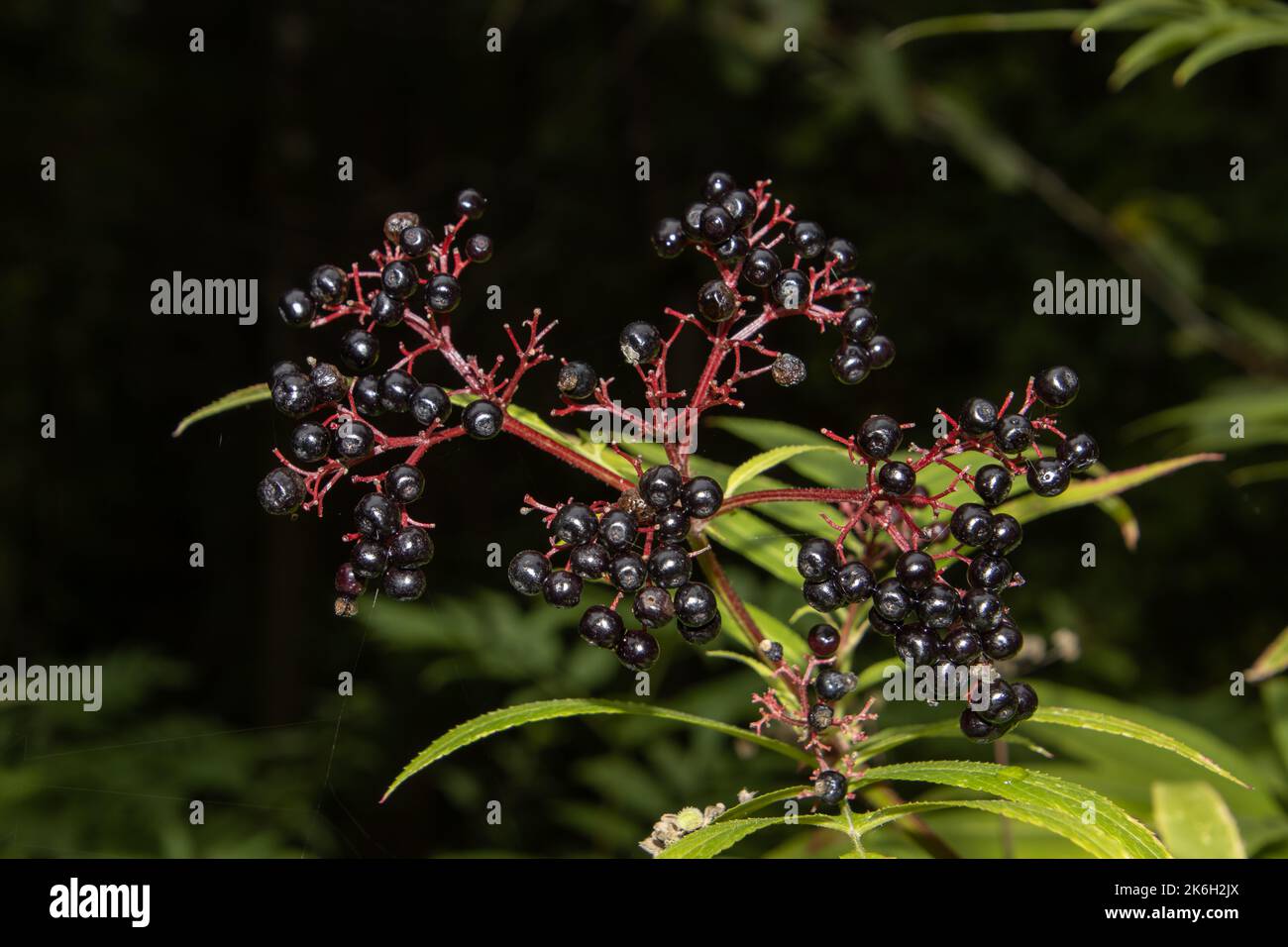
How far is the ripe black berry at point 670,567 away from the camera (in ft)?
4.86

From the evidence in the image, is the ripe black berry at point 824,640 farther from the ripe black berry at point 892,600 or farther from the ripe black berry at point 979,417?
the ripe black berry at point 979,417

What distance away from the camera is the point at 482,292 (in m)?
7.54

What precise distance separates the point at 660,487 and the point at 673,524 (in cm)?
6

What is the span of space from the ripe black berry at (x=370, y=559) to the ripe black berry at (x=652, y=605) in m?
0.39

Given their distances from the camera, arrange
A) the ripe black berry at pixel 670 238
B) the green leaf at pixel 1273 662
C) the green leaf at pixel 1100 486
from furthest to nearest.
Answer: the green leaf at pixel 1273 662
the green leaf at pixel 1100 486
the ripe black berry at pixel 670 238

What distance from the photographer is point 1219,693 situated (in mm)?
4285

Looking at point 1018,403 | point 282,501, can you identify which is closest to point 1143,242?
point 1018,403

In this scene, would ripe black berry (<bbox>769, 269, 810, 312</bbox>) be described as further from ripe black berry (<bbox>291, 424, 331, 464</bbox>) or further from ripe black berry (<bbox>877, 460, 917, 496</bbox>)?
ripe black berry (<bbox>291, 424, 331, 464</bbox>)

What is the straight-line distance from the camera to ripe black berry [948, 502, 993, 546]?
1.50 m

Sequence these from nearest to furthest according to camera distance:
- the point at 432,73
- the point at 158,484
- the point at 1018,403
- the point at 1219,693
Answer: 1. the point at 1219,693
2. the point at 1018,403
3. the point at 432,73
4. the point at 158,484

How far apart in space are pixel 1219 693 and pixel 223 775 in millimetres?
4352

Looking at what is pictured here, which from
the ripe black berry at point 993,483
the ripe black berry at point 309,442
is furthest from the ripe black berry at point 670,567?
the ripe black berry at point 309,442

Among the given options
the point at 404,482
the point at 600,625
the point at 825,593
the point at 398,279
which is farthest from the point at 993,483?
the point at 398,279

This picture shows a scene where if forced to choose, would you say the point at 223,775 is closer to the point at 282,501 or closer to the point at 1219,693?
the point at 282,501
